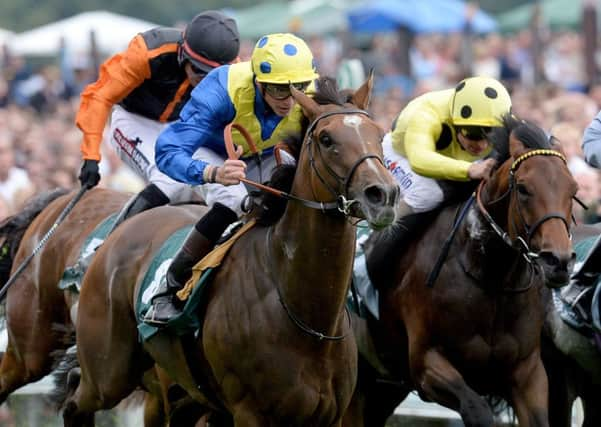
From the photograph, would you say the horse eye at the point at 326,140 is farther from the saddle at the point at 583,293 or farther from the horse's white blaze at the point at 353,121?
the saddle at the point at 583,293

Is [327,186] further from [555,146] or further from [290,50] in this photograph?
[555,146]

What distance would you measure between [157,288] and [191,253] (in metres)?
0.27

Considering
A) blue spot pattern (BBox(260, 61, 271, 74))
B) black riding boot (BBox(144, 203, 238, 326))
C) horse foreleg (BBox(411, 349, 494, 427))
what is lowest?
horse foreleg (BBox(411, 349, 494, 427))

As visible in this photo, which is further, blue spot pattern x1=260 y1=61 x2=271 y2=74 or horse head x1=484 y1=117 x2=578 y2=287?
blue spot pattern x1=260 y1=61 x2=271 y2=74

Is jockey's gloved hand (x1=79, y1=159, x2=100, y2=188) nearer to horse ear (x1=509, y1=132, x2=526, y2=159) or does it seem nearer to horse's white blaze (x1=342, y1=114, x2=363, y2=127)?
horse ear (x1=509, y1=132, x2=526, y2=159)

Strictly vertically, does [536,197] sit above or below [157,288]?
above

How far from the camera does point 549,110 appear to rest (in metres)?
14.2

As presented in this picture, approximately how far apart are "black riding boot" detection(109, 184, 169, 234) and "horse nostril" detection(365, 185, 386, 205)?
2732mm

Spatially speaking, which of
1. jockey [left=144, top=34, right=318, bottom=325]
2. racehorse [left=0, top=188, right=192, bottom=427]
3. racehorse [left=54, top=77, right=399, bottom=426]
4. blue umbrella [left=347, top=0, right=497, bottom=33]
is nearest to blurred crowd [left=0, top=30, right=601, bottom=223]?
blue umbrella [left=347, top=0, right=497, bottom=33]

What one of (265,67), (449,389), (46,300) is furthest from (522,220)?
(46,300)

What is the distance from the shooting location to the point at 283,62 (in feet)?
21.6

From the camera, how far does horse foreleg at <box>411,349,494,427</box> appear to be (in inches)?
279

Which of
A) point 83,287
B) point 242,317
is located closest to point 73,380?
point 83,287

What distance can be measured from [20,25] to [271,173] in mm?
33173
